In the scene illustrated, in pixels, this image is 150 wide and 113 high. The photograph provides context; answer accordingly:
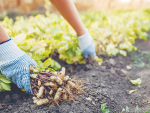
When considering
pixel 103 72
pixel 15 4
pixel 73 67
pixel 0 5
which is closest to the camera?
pixel 103 72

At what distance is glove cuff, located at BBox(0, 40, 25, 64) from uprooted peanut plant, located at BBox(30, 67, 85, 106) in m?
0.17

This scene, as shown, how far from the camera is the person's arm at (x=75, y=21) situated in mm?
1069

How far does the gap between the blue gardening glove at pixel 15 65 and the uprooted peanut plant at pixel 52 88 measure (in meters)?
0.05

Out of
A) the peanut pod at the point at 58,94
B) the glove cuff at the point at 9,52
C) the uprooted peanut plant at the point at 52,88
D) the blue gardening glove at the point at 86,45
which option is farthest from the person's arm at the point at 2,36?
the blue gardening glove at the point at 86,45

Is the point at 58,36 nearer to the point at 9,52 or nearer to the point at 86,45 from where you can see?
the point at 86,45

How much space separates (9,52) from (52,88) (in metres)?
0.45

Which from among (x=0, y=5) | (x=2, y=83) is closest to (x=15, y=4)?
(x=0, y=5)

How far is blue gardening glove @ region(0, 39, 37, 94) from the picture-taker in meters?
0.96

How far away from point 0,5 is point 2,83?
655 centimetres

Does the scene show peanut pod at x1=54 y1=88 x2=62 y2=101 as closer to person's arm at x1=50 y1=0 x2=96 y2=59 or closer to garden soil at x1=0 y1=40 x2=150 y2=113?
garden soil at x1=0 y1=40 x2=150 y2=113

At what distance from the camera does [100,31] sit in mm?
1833

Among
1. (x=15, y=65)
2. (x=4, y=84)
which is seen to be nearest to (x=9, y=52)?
(x=15, y=65)

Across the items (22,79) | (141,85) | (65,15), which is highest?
(65,15)

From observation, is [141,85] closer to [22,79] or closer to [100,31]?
[100,31]
